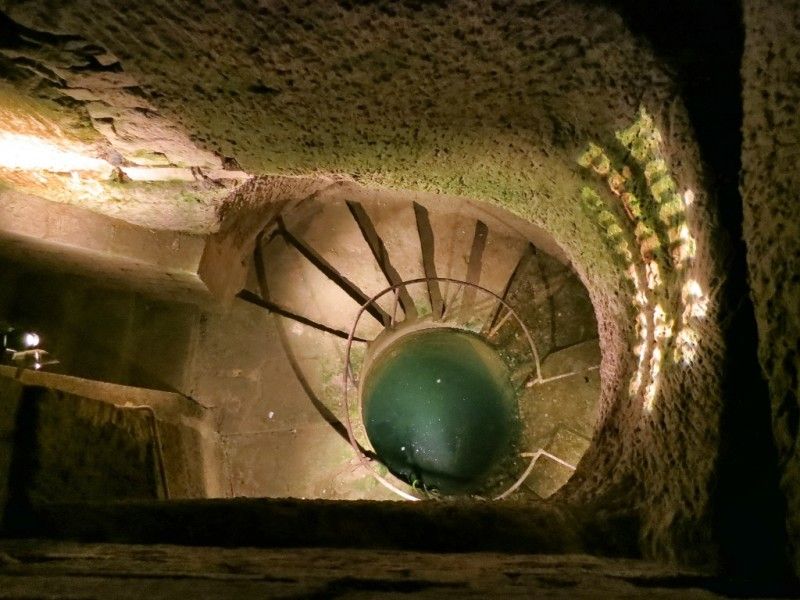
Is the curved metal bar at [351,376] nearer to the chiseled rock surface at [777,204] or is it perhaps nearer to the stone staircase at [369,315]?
the stone staircase at [369,315]

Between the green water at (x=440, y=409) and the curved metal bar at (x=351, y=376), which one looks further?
the green water at (x=440, y=409)

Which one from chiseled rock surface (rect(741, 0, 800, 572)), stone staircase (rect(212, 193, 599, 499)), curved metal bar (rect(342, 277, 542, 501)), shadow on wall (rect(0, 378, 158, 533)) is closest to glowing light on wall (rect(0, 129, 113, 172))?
shadow on wall (rect(0, 378, 158, 533))

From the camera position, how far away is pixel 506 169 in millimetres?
2639

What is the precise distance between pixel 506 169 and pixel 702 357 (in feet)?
4.36

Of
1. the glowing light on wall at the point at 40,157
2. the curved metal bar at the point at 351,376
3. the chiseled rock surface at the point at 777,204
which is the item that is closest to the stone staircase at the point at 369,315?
the curved metal bar at the point at 351,376

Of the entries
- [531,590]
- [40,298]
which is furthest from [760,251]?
[40,298]

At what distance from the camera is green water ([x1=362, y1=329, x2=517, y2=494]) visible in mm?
5703

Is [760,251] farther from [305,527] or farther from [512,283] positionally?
[512,283]

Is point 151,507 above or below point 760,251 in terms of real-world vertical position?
below

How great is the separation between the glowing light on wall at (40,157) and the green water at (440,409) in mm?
3355

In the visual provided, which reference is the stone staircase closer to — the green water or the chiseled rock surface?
the green water

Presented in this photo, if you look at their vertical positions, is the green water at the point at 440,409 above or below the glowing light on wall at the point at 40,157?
below

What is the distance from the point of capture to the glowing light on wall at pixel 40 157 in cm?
279

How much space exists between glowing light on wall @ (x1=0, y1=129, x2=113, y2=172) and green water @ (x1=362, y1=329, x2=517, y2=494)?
3.36m
